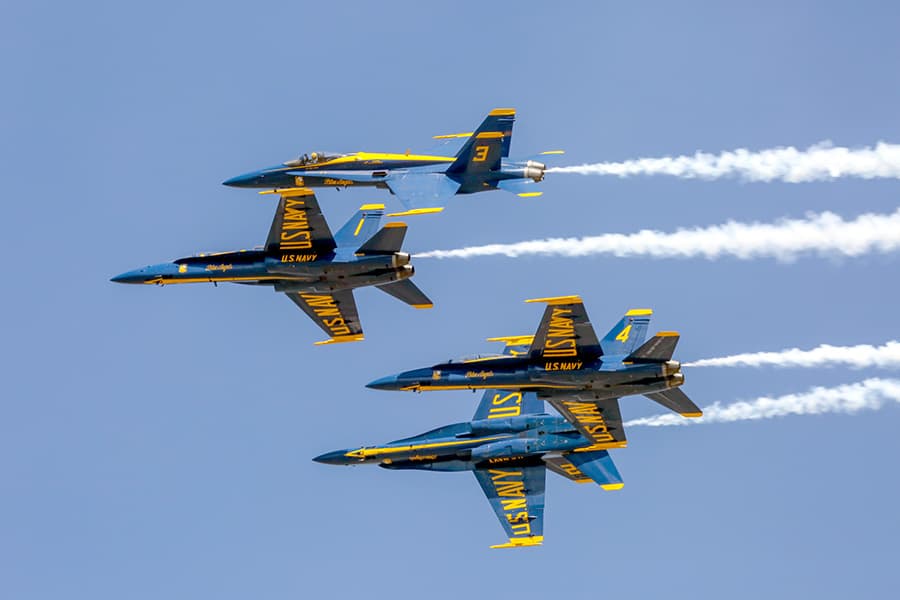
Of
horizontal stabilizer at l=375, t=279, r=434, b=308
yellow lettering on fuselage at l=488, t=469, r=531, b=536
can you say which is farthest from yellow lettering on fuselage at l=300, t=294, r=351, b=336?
yellow lettering on fuselage at l=488, t=469, r=531, b=536

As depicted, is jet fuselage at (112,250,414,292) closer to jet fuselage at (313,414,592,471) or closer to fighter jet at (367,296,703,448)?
fighter jet at (367,296,703,448)

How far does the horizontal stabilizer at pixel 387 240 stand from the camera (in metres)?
85.4

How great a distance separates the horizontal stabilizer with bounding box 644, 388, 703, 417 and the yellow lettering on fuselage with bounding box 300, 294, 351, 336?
1499 cm

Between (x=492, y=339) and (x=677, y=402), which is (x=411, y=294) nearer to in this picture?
(x=492, y=339)

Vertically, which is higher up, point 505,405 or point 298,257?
point 298,257

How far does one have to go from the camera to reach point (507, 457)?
9244 cm

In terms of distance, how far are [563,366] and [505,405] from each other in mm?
13218

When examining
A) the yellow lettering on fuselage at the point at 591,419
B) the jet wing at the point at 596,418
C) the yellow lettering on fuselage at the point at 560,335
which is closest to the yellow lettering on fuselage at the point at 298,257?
the yellow lettering on fuselage at the point at 560,335

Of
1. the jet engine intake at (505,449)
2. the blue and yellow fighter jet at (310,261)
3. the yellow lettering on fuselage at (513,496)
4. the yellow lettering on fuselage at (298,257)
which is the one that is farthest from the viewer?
the yellow lettering on fuselage at (513,496)

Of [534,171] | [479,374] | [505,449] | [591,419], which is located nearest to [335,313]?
[479,374]

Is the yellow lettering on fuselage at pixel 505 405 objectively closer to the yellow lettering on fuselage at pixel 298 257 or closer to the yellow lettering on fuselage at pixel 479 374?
the yellow lettering on fuselage at pixel 479 374

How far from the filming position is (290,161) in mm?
94750

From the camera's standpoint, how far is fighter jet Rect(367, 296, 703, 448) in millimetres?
82188

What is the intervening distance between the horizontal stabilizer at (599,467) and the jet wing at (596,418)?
9.70 ft
